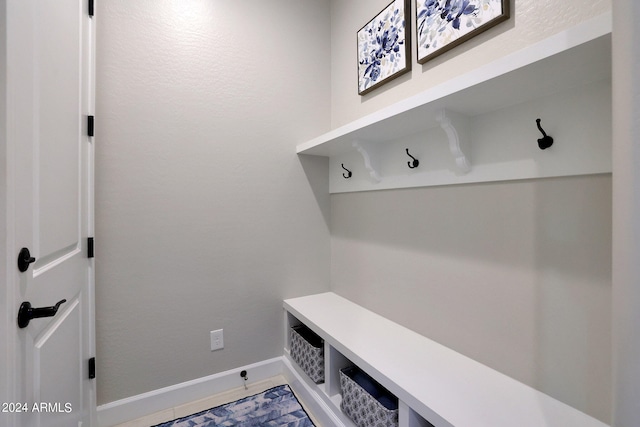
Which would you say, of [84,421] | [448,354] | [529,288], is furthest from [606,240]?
[84,421]

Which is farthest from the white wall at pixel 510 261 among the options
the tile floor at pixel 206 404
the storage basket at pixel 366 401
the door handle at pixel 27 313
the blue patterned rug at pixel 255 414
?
the door handle at pixel 27 313

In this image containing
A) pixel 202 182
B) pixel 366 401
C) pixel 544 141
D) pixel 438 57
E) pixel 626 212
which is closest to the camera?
pixel 626 212

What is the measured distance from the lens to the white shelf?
32.3 inches

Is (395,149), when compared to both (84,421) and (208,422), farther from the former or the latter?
(84,421)

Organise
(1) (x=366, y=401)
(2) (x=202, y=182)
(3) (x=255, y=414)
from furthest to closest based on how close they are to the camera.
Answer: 1. (2) (x=202, y=182)
2. (3) (x=255, y=414)
3. (1) (x=366, y=401)

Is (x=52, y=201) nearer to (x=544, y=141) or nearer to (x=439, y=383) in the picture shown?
(x=439, y=383)

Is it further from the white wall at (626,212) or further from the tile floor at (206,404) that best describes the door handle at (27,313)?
the white wall at (626,212)

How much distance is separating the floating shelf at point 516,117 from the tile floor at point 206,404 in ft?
4.74

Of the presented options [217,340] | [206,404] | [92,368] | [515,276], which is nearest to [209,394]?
[206,404]

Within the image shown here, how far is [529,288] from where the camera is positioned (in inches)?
37.6

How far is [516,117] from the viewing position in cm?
97

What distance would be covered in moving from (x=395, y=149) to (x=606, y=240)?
2.93ft

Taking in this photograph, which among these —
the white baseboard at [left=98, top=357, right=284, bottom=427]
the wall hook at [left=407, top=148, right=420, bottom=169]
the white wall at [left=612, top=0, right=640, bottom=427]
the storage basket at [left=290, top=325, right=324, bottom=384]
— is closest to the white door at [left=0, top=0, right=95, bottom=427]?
the white baseboard at [left=98, top=357, right=284, bottom=427]

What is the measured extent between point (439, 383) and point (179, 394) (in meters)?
1.38
